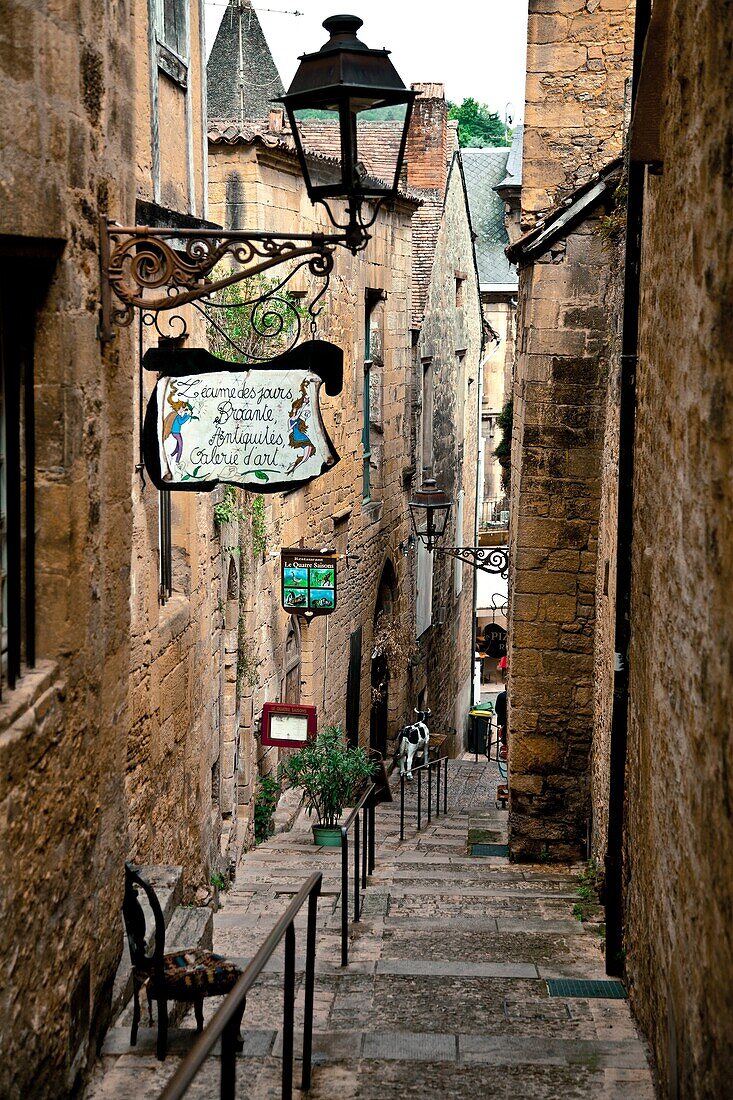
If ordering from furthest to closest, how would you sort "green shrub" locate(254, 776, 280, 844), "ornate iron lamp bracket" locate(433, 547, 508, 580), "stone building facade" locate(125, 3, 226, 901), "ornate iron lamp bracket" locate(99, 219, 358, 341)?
"ornate iron lamp bracket" locate(433, 547, 508, 580), "green shrub" locate(254, 776, 280, 844), "stone building facade" locate(125, 3, 226, 901), "ornate iron lamp bracket" locate(99, 219, 358, 341)

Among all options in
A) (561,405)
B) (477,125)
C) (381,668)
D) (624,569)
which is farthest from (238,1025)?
(477,125)

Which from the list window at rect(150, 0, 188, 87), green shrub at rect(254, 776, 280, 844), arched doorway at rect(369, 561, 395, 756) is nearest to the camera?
window at rect(150, 0, 188, 87)

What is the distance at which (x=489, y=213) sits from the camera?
37844mm

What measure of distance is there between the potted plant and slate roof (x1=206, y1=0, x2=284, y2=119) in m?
9.30

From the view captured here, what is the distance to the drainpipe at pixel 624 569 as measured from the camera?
21.6 feet

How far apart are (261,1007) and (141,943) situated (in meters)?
1.21

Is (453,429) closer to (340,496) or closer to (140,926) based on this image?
(340,496)

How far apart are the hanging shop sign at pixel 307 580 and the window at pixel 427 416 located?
8.75 m

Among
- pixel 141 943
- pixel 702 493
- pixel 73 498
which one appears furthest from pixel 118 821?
pixel 702 493

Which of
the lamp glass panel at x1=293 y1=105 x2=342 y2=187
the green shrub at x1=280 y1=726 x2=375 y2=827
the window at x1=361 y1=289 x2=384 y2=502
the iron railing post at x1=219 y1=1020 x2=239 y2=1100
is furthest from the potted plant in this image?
the iron railing post at x1=219 y1=1020 x2=239 y2=1100

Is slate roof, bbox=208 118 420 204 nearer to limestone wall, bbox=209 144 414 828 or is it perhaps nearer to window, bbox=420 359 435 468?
limestone wall, bbox=209 144 414 828

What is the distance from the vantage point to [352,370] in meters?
15.4

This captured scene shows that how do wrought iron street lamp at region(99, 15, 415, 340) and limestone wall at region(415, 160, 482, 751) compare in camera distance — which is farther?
limestone wall at region(415, 160, 482, 751)

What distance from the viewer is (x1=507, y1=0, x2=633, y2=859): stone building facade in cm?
1005
